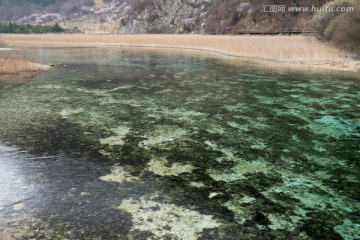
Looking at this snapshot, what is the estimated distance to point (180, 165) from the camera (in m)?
4.55

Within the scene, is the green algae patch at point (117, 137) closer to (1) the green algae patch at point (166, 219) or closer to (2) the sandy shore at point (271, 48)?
(1) the green algae patch at point (166, 219)

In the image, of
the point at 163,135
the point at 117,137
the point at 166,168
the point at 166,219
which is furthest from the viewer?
the point at 163,135

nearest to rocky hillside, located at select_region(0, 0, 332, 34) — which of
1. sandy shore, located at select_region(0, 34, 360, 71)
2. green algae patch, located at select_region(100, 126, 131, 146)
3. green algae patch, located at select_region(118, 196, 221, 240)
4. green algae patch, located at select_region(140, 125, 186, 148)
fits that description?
sandy shore, located at select_region(0, 34, 360, 71)

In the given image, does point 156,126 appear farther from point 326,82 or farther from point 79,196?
point 326,82

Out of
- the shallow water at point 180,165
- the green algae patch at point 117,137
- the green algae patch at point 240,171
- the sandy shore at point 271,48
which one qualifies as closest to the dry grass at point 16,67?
the shallow water at point 180,165

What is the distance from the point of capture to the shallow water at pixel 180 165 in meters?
3.15

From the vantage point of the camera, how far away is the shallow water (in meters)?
3.15

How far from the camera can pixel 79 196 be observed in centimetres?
369

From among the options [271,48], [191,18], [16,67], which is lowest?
[16,67]

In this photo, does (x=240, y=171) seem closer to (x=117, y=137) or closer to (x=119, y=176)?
(x=119, y=176)

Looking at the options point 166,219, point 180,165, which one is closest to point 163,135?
point 180,165

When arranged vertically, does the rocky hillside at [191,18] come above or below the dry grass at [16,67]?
above

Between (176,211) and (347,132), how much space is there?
160 inches

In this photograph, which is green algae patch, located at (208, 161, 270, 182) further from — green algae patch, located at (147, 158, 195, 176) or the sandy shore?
the sandy shore
